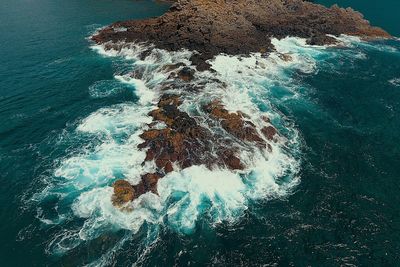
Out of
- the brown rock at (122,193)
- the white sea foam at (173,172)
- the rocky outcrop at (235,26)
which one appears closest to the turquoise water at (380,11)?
the rocky outcrop at (235,26)

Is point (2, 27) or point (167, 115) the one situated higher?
point (167, 115)

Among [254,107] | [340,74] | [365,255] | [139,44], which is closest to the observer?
[365,255]

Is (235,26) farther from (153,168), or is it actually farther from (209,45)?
(153,168)

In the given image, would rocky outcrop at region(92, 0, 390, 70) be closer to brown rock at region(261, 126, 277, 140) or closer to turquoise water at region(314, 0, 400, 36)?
turquoise water at region(314, 0, 400, 36)

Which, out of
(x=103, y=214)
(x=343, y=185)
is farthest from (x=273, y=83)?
(x=103, y=214)

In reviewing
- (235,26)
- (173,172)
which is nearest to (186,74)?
(173,172)

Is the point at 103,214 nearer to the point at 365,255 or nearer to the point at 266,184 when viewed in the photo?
the point at 266,184

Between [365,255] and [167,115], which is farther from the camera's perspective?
[167,115]

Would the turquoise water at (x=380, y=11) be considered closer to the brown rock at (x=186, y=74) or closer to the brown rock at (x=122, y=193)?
the brown rock at (x=186, y=74)
